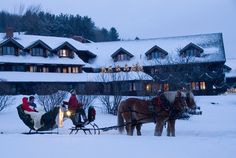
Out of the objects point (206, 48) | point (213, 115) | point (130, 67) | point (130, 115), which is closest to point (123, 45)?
point (130, 67)

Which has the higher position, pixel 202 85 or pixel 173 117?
pixel 202 85

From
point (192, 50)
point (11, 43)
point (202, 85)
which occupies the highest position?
point (11, 43)

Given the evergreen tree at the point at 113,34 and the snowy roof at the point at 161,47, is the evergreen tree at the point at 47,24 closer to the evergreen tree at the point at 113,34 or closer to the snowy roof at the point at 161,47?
the evergreen tree at the point at 113,34

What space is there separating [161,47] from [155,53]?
1987 millimetres

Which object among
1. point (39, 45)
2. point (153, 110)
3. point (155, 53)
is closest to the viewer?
point (153, 110)

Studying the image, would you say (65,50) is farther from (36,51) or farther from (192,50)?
(192,50)

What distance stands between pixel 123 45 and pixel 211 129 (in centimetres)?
4067

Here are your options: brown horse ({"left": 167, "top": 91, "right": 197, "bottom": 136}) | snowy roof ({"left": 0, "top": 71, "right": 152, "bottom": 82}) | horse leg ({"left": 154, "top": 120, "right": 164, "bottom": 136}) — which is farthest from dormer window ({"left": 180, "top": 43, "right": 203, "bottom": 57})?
horse leg ({"left": 154, "top": 120, "right": 164, "bottom": 136})

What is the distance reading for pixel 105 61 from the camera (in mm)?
55375

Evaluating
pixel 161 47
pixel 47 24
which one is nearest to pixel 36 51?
pixel 161 47

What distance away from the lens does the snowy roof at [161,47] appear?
53459mm

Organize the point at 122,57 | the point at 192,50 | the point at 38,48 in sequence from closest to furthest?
the point at 38,48 < the point at 192,50 < the point at 122,57

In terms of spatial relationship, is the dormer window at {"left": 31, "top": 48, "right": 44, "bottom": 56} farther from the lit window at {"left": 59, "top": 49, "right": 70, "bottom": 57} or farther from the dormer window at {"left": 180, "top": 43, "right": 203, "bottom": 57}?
the dormer window at {"left": 180, "top": 43, "right": 203, "bottom": 57}

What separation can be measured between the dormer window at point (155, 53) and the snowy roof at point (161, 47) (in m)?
0.78
